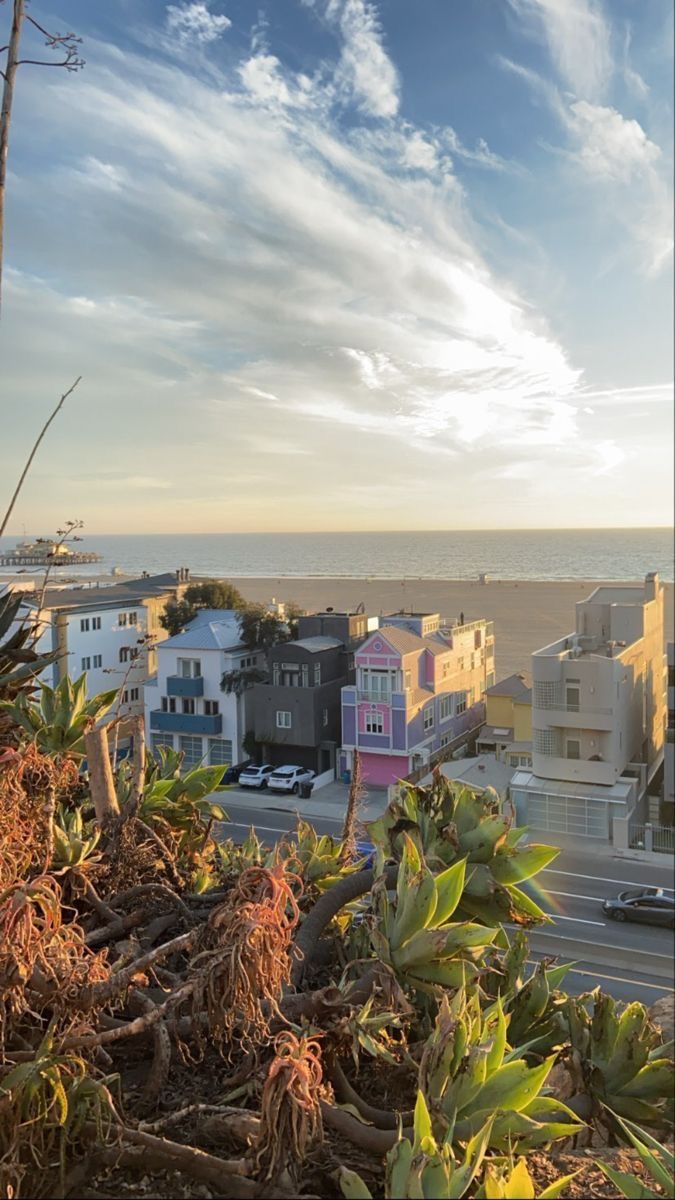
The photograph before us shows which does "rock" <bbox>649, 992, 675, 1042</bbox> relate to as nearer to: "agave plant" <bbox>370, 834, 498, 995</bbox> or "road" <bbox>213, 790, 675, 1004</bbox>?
"road" <bbox>213, 790, 675, 1004</bbox>

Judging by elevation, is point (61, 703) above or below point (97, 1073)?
above

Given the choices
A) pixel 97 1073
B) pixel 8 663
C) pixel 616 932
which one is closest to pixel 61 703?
pixel 8 663

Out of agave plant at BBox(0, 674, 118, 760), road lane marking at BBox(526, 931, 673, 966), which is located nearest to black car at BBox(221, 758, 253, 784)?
road lane marking at BBox(526, 931, 673, 966)

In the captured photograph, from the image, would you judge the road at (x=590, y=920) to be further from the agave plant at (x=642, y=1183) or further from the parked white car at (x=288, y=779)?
the agave plant at (x=642, y=1183)

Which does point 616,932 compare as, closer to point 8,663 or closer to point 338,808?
point 338,808

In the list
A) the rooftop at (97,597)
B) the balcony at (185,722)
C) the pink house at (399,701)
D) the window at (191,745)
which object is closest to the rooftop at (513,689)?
the pink house at (399,701)

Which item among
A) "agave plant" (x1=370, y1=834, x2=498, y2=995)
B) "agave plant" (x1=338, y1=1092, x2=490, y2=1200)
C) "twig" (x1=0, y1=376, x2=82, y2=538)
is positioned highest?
"twig" (x1=0, y1=376, x2=82, y2=538)

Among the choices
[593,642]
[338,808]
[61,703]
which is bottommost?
[338,808]
